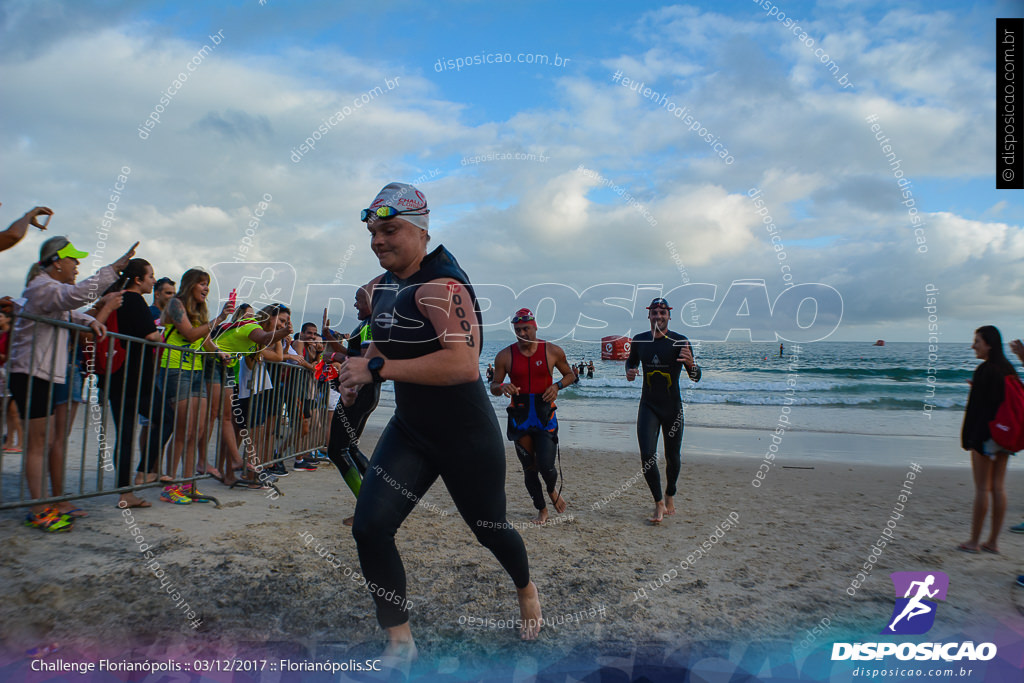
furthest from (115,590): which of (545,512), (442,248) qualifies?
(545,512)

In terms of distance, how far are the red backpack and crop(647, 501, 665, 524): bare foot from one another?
275 cm

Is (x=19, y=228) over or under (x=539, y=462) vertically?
over

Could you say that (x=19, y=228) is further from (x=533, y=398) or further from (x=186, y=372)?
(x=533, y=398)

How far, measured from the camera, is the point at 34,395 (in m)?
4.13

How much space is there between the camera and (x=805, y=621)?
331 cm

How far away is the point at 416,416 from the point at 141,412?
3.59 m

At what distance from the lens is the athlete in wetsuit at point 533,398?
568 cm

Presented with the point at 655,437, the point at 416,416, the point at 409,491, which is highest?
the point at 416,416

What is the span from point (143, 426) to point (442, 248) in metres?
4.11

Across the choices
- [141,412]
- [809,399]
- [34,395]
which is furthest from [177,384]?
[809,399]

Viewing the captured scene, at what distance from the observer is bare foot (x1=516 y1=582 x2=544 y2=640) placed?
10.2 ft

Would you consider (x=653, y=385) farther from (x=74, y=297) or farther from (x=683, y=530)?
(x=74, y=297)

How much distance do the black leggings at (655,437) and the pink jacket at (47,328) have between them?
481cm

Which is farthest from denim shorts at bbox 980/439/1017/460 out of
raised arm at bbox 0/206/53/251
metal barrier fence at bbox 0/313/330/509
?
raised arm at bbox 0/206/53/251
